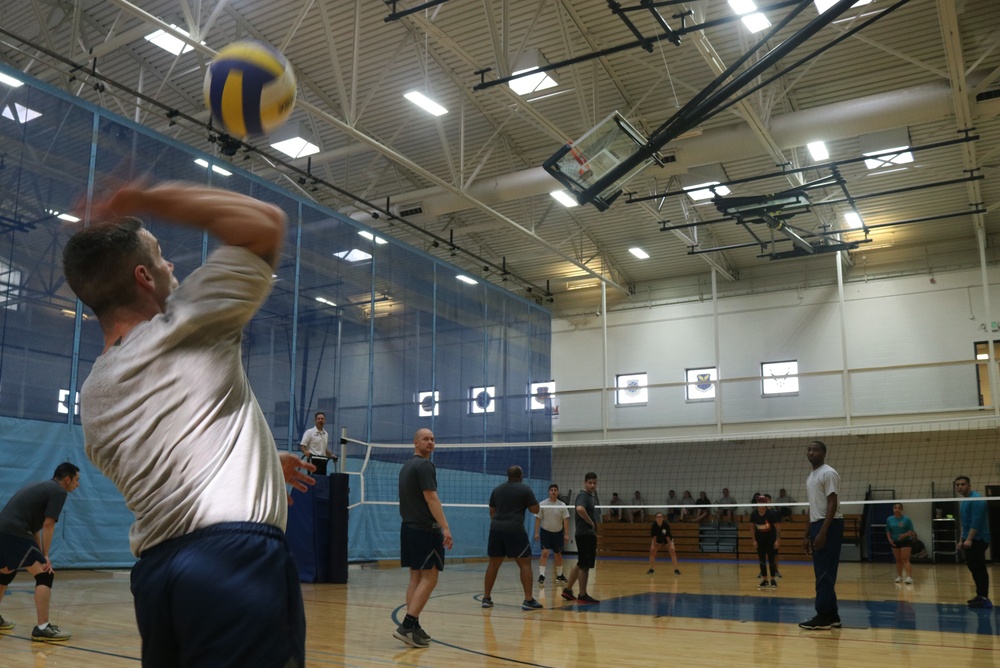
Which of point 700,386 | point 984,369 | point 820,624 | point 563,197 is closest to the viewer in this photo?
point 820,624

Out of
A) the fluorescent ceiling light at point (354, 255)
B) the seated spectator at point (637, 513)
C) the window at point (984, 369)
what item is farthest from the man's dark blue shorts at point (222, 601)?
the seated spectator at point (637, 513)

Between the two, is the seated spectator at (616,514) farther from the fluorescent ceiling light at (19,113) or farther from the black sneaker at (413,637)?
the fluorescent ceiling light at (19,113)

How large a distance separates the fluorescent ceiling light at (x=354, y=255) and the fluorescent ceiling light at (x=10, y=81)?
6472 millimetres

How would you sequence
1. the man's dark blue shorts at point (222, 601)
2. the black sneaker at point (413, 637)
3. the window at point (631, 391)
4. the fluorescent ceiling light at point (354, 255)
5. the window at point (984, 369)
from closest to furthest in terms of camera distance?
the man's dark blue shorts at point (222, 601), the black sneaker at point (413, 637), the fluorescent ceiling light at point (354, 255), the window at point (984, 369), the window at point (631, 391)

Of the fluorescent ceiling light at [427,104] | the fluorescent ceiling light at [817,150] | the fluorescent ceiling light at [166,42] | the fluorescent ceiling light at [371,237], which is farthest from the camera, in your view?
the fluorescent ceiling light at [371,237]

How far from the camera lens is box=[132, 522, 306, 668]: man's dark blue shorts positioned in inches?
60.8

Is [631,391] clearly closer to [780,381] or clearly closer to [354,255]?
[780,381]

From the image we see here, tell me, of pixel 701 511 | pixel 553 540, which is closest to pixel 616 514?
pixel 701 511

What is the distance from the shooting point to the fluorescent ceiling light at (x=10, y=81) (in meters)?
11.2

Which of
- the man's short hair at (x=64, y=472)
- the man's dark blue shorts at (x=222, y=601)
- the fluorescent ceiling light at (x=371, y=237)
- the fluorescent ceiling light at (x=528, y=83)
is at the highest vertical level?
the fluorescent ceiling light at (x=528, y=83)

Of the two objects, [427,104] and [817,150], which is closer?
[427,104]

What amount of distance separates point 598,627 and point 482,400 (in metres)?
12.6

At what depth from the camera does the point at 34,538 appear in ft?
22.7

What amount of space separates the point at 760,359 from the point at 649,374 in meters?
3.26
